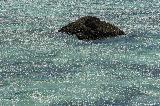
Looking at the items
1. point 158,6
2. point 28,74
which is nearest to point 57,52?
point 28,74

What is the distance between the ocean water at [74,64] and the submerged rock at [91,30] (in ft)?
2.65

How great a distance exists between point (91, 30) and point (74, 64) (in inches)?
363

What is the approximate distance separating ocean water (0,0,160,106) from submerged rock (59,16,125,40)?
2.65 ft

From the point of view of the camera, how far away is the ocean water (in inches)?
1019

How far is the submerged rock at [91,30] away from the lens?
41.0m

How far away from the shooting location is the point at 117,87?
27672mm

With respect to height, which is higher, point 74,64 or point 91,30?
point 91,30

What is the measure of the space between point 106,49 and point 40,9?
25764 millimetres

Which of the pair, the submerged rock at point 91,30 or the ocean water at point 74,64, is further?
the submerged rock at point 91,30

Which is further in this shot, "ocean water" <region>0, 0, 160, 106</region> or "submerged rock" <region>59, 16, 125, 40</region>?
"submerged rock" <region>59, 16, 125, 40</region>

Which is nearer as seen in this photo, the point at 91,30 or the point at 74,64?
the point at 74,64

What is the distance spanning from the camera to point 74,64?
3294 cm

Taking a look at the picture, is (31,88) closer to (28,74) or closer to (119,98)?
(28,74)

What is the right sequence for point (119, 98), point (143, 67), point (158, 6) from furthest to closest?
1. point (158, 6)
2. point (143, 67)
3. point (119, 98)
